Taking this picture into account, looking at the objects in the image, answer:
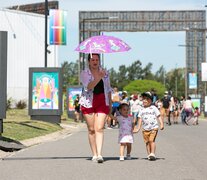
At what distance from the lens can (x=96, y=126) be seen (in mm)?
12359

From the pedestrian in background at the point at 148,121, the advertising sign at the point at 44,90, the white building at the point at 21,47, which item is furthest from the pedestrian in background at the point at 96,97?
the white building at the point at 21,47

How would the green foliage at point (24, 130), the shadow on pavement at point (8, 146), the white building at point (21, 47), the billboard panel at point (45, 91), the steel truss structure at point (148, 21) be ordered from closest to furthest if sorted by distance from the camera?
the shadow on pavement at point (8, 146), the green foliage at point (24, 130), the billboard panel at point (45, 91), the white building at point (21, 47), the steel truss structure at point (148, 21)

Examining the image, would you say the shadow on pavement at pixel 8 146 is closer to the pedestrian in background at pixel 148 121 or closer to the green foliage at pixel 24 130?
the green foliage at pixel 24 130

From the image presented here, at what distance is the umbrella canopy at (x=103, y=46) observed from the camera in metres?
12.3

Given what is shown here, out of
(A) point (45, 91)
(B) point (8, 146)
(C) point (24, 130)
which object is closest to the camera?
(B) point (8, 146)

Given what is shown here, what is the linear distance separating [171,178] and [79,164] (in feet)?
8.05

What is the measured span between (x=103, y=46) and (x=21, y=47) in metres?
53.9

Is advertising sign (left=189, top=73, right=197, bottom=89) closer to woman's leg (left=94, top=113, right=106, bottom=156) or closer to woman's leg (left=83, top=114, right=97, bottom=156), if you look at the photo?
woman's leg (left=83, top=114, right=97, bottom=156)

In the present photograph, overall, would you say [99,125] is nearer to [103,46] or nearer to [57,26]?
[103,46]

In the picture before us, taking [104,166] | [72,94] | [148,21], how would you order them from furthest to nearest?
[148,21]
[72,94]
[104,166]

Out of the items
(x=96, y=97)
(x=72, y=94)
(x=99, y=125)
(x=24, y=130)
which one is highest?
(x=96, y=97)

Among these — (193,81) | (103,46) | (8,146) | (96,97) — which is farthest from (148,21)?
(96,97)

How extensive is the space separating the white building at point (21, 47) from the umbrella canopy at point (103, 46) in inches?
1947

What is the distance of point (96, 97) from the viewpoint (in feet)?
40.4
